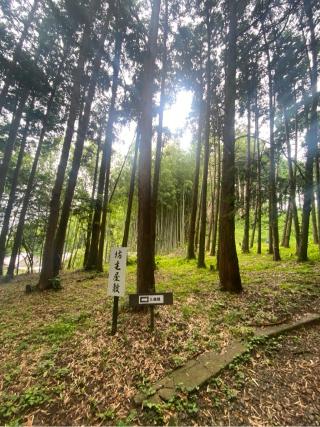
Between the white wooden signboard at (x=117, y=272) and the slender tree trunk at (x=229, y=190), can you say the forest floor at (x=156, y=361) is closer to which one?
the slender tree trunk at (x=229, y=190)

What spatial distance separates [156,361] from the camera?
9.05ft

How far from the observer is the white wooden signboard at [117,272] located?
3.30m

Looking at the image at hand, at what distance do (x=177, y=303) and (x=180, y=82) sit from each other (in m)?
7.86

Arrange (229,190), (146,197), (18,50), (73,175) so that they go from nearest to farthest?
(146,197), (229,190), (18,50), (73,175)

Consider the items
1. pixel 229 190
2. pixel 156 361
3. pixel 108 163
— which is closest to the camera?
pixel 156 361

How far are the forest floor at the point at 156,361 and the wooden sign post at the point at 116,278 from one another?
34 centimetres

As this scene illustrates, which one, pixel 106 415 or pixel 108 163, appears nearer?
pixel 106 415

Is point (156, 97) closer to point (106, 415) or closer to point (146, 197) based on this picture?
point (146, 197)

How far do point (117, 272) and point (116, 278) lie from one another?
8 cm

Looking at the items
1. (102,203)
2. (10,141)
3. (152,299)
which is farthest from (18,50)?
(152,299)

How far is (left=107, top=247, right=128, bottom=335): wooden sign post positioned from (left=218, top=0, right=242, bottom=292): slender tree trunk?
238cm

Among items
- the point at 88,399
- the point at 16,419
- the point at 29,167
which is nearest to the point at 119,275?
the point at 88,399

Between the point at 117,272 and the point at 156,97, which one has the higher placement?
the point at 156,97

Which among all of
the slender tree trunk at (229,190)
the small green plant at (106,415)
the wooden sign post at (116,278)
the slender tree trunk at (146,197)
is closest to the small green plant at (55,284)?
the slender tree trunk at (146,197)
